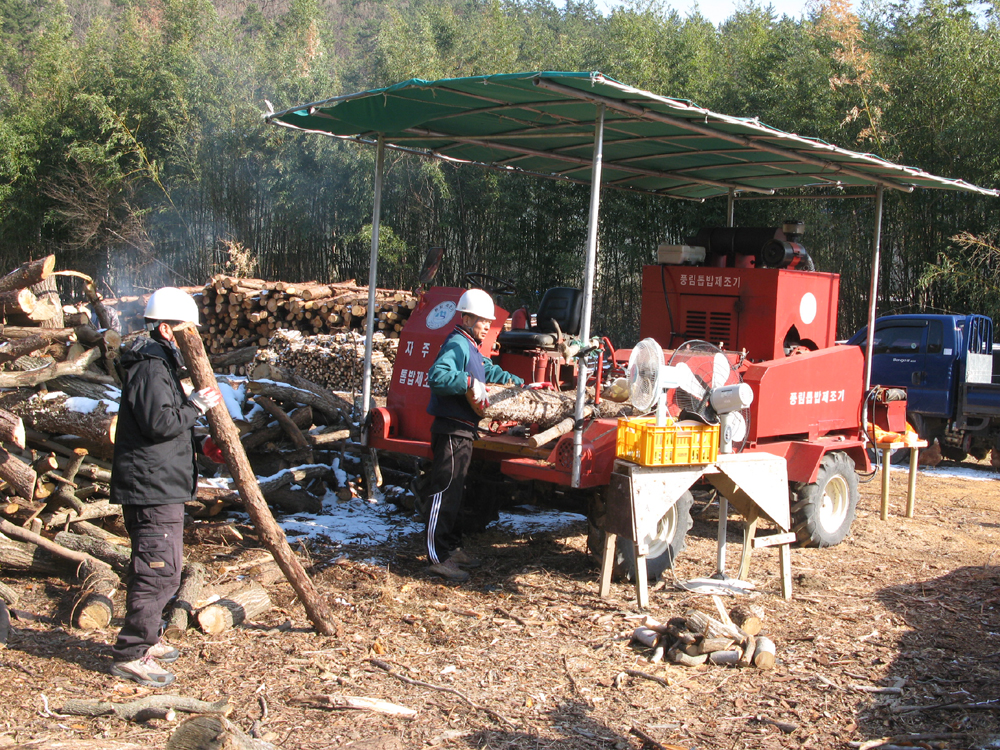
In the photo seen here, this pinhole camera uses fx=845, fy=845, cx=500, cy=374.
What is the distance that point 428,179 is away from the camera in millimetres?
17203

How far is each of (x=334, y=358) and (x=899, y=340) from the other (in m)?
7.50

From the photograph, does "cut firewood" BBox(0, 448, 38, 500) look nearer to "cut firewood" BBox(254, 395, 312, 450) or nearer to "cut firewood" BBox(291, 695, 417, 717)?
"cut firewood" BBox(254, 395, 312, 450)

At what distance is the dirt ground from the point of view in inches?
143

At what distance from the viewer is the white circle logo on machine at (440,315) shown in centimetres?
640

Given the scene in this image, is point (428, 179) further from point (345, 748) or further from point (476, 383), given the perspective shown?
point (345, 748)

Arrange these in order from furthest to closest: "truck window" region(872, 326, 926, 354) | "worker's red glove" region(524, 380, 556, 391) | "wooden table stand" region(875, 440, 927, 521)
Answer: "truck window" region(872, 326, 926, 354) → "wooden table stand" region(875, 440, 927, 521) → "worker's red glove" region(524, 380, 556, 391)

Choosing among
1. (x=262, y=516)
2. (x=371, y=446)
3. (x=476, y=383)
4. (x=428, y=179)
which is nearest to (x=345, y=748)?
(x=262, y=516)

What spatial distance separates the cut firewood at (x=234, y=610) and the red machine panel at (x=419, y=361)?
1750 mm

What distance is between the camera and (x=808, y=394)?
670 cm

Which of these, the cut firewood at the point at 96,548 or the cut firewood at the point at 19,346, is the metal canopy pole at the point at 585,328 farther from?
the cut firewood at the point at 19,346

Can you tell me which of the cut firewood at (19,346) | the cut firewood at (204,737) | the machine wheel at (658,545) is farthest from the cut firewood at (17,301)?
the machine wheel at (658,545)

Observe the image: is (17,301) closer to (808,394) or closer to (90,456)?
(90,456)

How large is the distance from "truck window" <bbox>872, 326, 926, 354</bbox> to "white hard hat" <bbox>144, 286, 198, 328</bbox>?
9419mm

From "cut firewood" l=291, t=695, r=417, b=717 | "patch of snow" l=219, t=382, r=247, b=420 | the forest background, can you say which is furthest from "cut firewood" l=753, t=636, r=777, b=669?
the forest background
